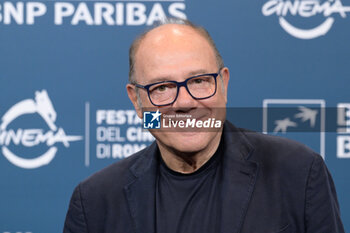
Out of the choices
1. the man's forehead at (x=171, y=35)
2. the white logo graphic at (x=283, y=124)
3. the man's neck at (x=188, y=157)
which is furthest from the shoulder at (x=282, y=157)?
the white logo graphic at (x=283, y=124)

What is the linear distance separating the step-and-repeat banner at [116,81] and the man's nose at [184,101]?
1.09 metres

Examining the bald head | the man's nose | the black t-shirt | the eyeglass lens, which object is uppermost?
the bald head

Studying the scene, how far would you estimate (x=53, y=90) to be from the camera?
238 centimetres

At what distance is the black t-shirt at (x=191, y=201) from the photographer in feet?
4.41

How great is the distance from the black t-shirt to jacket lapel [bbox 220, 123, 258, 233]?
42 mm

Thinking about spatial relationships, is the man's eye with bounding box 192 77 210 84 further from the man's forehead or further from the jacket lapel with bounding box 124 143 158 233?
the jacket lapel with bounding box 124 143 158 233

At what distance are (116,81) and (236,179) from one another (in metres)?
1.20

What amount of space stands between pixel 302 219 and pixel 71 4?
1651 millimetres

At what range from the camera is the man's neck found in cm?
138

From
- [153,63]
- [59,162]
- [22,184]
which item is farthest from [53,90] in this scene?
[153,63]

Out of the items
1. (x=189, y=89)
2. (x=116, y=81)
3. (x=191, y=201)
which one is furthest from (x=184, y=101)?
(x=116, y=81)

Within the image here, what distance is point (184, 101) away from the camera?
1.27 meters

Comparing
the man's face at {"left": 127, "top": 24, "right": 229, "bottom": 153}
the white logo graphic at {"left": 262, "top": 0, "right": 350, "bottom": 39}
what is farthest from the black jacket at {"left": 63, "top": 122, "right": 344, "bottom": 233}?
the white logo graphic at {"left": 262, "top": 0, "right": 350, "bottom": 39}

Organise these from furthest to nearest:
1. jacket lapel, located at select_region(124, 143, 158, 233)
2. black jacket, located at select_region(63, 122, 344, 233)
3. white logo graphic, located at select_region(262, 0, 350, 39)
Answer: white logo graphic, located at select_region(262, 0, 350, 39) < jacket lapel, located at select_region(124, 143, 158, 233) < black jacket, located at select_region(63, 122, 344, 233)
